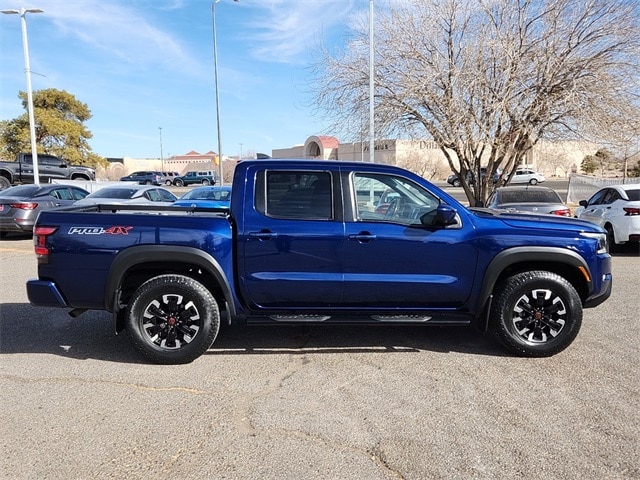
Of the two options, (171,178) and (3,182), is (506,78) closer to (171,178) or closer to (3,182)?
(3,182)

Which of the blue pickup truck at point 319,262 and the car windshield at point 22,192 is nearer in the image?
the blue pickup truck at point 319,262

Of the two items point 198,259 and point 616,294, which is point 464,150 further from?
point 198,259

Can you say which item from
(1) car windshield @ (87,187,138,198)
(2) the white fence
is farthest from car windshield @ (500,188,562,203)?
(2) the white fence

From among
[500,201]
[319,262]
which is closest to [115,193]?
[500,201]

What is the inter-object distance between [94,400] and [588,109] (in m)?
13.2

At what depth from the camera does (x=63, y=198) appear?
13.5m

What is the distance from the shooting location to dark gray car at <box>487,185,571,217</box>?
10.1 meters

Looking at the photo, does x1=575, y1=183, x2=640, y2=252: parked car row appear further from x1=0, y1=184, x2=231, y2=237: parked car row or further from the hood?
x1=0, y1=184, x2=231, y2=237: parked car row

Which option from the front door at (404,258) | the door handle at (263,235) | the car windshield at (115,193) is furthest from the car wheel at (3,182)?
the front door at (404,258)

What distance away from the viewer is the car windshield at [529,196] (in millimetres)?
11039

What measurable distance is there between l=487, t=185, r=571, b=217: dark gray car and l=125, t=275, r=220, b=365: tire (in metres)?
7.79

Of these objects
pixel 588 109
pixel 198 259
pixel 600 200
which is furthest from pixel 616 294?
pixel 588 109

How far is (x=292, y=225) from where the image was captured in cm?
427

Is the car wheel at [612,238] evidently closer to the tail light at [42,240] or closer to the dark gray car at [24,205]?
the tail light at [42,240]
